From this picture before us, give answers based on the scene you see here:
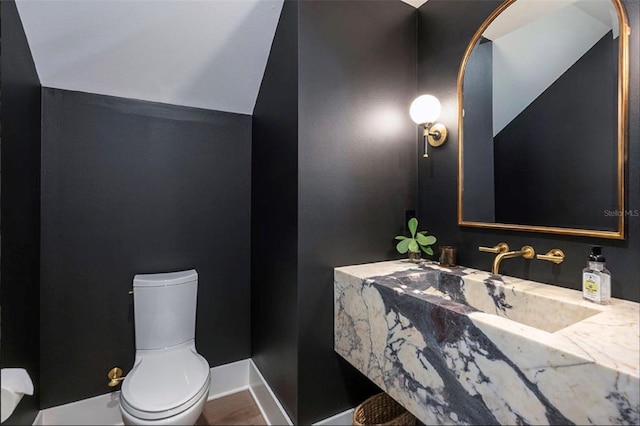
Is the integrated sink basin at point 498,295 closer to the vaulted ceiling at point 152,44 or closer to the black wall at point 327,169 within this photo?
the black wall at point 327,169

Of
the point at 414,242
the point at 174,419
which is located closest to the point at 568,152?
the point at 414,242

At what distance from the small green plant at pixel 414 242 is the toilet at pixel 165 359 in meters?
1.20

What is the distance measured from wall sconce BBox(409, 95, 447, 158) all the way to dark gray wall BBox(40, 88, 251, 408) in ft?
3.92

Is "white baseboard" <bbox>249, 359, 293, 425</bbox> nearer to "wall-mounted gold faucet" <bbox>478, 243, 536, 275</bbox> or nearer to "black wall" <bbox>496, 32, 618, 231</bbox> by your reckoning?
"wall-mounted gold faucet" <bbox>478, 243, 536, 275</bbox>

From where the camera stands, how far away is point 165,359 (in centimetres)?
158

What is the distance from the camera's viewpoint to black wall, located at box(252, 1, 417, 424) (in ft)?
4.54

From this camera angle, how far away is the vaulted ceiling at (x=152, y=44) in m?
1.35

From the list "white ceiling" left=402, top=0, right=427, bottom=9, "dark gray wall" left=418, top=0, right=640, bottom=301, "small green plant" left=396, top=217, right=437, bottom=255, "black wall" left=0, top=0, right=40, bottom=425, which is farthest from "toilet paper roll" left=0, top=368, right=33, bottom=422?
"white ceiling" left=402, top=0, right=427, bottom=9

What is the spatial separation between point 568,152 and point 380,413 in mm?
1522

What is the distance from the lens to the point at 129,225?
177 centimetres

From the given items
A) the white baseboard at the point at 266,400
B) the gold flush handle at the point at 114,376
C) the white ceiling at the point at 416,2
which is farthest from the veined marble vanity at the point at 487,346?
the white ceiling at the point at 416,2

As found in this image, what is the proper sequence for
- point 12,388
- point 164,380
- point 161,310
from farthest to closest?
1. point 161,310
2. point 164,380
3. point 12,388

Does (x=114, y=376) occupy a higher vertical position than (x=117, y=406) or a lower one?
higher

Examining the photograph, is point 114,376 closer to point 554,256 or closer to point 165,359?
point 165,359
